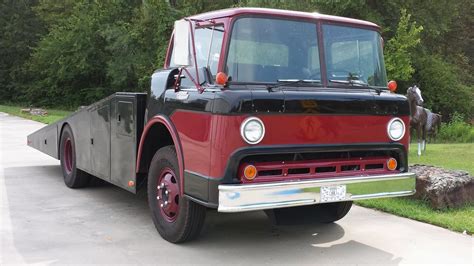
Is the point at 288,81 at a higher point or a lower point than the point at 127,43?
lower

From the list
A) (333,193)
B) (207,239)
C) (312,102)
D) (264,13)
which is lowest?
(207,239)

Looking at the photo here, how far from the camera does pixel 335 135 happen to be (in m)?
4.80

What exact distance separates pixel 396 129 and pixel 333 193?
105 centimetres

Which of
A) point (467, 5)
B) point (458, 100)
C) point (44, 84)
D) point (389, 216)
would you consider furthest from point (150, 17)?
point (389, 216)

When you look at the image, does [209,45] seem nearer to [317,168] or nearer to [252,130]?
[252,130]

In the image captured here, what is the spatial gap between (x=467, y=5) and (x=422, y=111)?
25.7 metres

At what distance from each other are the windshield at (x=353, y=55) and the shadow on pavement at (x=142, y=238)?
1.66 m

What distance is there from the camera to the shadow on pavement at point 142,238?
4824 millimetres

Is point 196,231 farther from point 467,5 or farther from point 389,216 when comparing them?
point 467,5

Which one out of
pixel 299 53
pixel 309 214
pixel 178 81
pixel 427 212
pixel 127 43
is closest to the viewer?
pixel 299 53

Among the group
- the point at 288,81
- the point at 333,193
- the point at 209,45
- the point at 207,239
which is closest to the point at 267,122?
the point at 288,81

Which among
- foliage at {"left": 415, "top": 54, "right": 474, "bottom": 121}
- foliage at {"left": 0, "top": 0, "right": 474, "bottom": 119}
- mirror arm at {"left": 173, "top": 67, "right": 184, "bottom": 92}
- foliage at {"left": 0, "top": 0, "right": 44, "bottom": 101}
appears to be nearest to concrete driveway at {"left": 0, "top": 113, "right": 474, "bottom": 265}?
mirror arm at {"left": 173, "top": 67, "right": 184, "bottom": 92}

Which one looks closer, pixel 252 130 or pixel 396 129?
pixel 252 130

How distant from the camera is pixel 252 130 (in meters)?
4.37
